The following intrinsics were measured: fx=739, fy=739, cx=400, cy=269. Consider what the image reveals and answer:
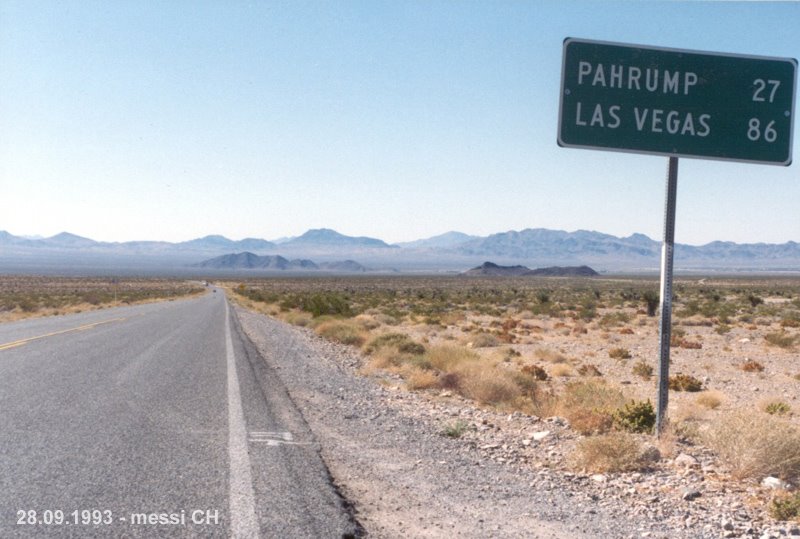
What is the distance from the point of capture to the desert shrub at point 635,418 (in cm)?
894

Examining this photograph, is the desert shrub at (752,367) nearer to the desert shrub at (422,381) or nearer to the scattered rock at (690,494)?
the desert shrub at (422,381)

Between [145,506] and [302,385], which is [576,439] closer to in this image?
[145,506]

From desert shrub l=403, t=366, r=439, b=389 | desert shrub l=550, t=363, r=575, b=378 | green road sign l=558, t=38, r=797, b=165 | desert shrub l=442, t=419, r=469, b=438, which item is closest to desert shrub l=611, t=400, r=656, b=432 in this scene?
desert shrub l=442, t=419, r=469, b=438

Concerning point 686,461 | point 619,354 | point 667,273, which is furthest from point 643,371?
point 686,461

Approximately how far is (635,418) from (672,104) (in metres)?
3.79

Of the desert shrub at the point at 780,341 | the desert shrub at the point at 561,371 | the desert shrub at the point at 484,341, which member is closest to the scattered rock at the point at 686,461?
the desert shrub at the point at 561,371

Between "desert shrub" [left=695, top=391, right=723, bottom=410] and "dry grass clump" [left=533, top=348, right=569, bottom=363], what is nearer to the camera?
"desert shrub" [left=695, top=391, right=723, bottom=410]

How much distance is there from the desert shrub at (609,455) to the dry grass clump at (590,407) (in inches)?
62.3

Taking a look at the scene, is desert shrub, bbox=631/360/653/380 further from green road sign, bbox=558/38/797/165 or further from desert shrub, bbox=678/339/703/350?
green road sign, bbox=558/38/797/165

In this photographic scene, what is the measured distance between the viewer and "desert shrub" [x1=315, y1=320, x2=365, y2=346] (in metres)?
23.7

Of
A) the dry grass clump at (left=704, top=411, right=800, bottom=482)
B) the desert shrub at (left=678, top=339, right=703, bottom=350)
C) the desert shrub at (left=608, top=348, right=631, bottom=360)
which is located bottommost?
the desert shrub at (left=608, top=348, right=631, bottom=360)

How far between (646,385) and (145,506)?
516 inches

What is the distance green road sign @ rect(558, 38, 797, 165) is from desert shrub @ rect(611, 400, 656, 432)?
3247 millimetres

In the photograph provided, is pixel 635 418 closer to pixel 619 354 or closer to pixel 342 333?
pixel 619 354
